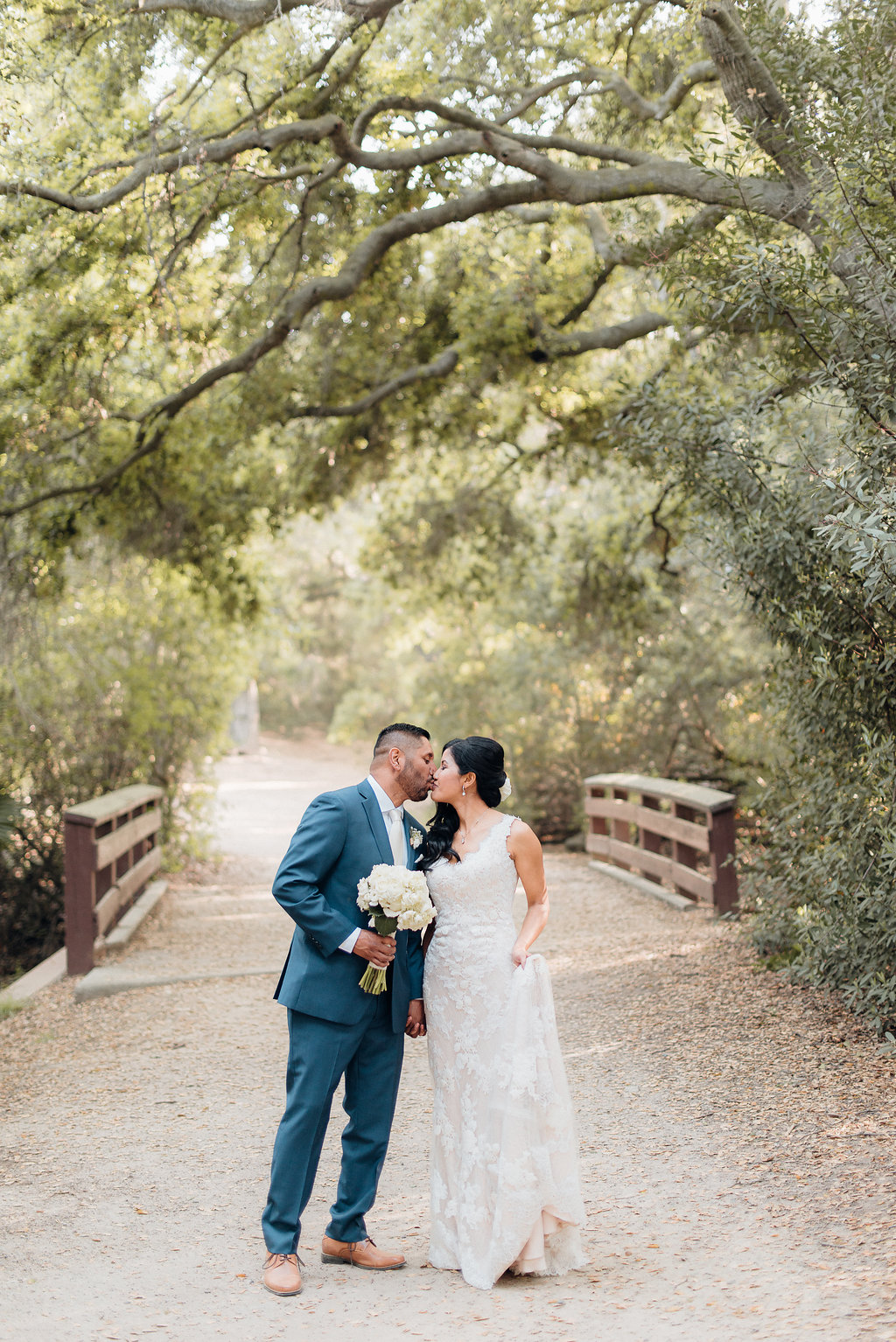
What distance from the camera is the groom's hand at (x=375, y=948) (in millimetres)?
3592

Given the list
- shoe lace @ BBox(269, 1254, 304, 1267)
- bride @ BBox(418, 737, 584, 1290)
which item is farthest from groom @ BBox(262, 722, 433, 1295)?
bride @ BBox(418, 737, 584, 1290)

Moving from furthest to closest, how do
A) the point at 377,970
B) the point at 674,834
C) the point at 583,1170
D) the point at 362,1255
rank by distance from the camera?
the point at 674,834 < the point at 583,1170 < the point at 362,1255 < the point at 377,970

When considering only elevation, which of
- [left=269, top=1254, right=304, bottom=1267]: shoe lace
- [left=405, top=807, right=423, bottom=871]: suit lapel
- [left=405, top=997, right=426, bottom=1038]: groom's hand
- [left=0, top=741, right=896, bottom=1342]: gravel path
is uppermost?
[left=405, top=807, right=423, bottom=871]: suit lapel

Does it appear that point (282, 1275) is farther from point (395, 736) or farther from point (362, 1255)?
point (395, 736)

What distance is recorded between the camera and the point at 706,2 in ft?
20.9

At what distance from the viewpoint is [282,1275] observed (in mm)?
3555

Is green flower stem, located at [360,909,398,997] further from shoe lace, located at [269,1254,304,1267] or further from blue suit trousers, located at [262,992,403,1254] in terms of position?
shoe lace, located at [269,1254,304,1267]

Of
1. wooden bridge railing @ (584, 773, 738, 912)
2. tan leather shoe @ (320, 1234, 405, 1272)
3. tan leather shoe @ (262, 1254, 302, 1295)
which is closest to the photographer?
tan leather shoe @ (262, 1254, 302, 1295)

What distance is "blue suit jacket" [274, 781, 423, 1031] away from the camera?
3.60 m

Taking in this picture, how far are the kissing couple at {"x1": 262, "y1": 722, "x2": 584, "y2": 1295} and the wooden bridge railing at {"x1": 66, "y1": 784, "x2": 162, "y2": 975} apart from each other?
5.03 meters

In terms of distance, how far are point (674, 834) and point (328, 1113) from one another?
22.4ft

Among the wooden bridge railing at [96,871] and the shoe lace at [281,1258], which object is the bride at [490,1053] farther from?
the wooden bridge railing at [96,871]

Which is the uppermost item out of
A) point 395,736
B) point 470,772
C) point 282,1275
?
point 395,736

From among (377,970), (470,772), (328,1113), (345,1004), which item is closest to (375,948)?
(377,970)
